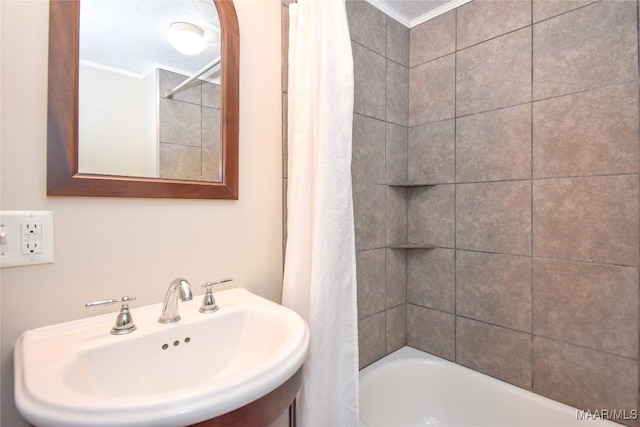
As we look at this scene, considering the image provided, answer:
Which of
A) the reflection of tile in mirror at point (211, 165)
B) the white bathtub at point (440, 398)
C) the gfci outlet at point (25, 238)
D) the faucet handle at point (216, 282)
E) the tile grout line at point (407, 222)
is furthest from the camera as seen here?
the tile grout line at point (407, 222)

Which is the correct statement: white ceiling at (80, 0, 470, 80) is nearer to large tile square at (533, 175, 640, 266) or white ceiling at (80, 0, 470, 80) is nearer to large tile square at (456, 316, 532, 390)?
large tile square at (533, 175, 640, 266)

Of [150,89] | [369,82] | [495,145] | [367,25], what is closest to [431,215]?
[495,145]

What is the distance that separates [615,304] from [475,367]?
667 millimetres

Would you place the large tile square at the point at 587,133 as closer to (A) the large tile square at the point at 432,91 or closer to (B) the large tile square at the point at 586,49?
(B) the large tile square at the point at 586,49

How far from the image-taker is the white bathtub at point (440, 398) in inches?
52.8

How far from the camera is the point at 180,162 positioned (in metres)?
0.98

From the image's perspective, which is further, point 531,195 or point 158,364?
point 531,195

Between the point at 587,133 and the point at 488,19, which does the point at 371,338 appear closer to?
the point at 587,133

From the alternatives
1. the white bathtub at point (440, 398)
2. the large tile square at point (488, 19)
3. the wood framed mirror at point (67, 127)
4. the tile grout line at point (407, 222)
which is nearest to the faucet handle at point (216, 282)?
the wood framed mirror at point (67, 127)

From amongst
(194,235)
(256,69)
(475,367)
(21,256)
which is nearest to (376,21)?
(256,69)

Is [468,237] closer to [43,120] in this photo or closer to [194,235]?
[194,235]

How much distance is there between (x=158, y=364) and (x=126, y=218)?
1.32 feet

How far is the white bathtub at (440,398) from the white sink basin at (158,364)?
80 cm

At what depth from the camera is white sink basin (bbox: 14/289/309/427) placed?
46cm
